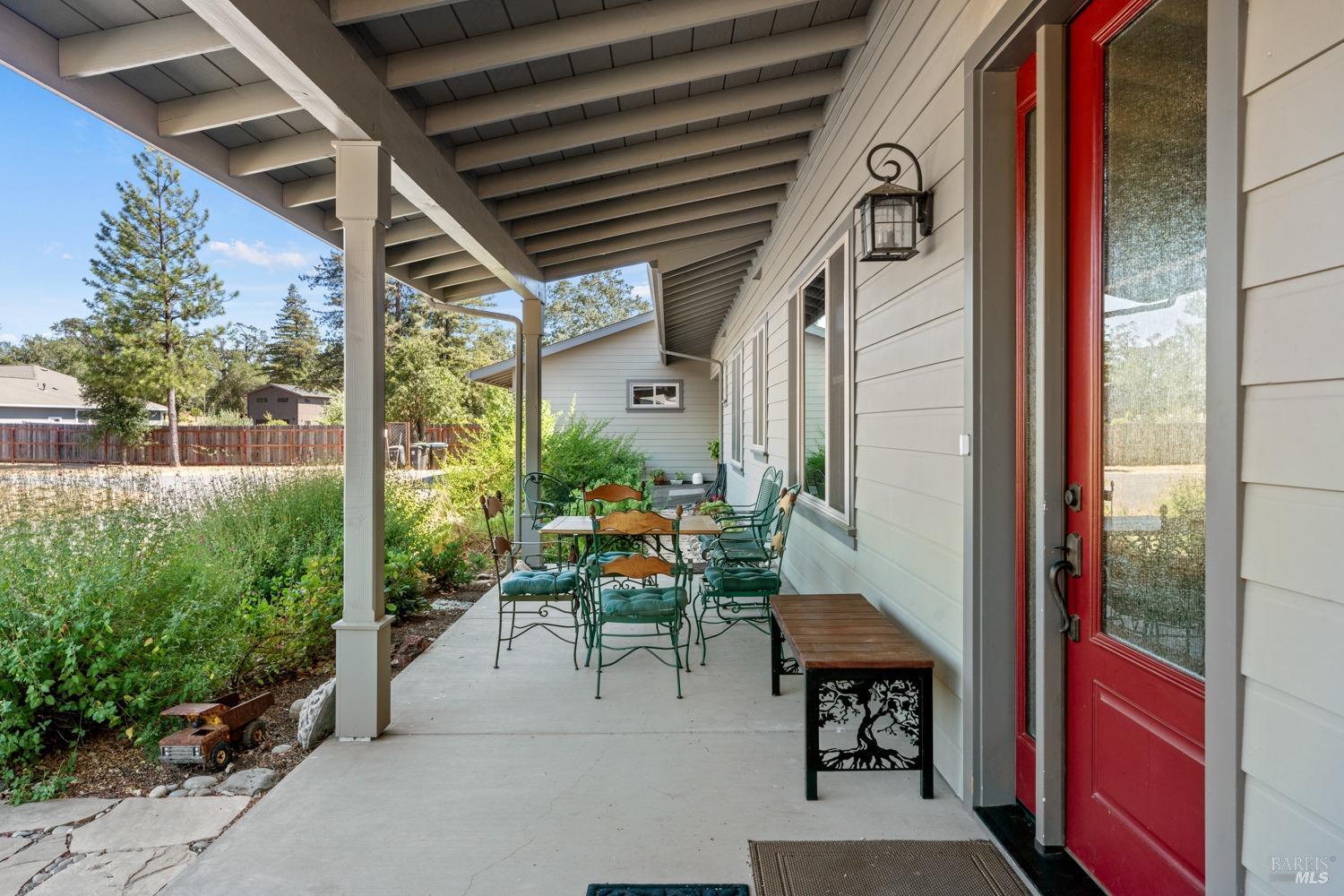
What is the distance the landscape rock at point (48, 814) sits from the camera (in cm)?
242

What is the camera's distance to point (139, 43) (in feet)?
7.96

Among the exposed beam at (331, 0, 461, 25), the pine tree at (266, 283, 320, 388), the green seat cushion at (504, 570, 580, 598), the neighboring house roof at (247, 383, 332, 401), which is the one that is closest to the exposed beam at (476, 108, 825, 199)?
the exposed beam at (331, 0, 461, 25)

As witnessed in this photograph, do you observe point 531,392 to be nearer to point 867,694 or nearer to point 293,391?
point 867,694

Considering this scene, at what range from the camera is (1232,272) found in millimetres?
1241

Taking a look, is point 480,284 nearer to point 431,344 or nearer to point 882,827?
point 882,827

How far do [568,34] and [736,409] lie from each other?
25.7ft

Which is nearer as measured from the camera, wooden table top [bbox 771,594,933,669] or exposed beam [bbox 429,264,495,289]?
wooden table top [bbox 771,594,933,669]

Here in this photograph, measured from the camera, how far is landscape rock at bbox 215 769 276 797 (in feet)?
8.91

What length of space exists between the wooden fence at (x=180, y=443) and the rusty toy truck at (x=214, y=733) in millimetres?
10491

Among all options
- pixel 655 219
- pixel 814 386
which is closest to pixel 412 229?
pixel 655 219

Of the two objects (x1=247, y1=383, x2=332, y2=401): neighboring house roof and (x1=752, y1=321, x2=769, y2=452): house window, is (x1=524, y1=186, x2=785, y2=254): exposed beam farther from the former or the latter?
(x1=247, y1=383, x2=332, y2=401): neighboring house roof

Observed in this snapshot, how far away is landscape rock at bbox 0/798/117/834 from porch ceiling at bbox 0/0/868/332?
2.37 meters

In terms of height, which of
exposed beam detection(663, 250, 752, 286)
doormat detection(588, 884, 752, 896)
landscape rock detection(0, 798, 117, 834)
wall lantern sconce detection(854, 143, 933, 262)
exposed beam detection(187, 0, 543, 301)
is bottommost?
landscape rock detection(0, 798, 117, 834)

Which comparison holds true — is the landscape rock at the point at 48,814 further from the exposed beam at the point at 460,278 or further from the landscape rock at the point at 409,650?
the exposed beam at the point at 460,278
